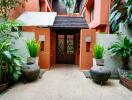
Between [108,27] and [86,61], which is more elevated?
[108,27]

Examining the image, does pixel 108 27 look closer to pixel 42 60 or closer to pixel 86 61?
pixel 86 61

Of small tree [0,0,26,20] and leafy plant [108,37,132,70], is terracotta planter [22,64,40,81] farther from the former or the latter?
small tree [0,0,26,20]

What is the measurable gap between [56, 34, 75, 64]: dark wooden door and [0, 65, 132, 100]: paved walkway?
6600mm

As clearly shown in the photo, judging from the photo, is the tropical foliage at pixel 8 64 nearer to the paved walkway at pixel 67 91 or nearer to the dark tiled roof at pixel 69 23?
the paved walkway at pixel 67 91

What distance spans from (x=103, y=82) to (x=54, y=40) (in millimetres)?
7645

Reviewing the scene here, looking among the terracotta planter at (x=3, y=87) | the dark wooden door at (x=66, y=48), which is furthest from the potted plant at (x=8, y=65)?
the dark wooden door at (x=66, y=48)

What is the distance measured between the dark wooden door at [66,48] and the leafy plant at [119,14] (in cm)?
470

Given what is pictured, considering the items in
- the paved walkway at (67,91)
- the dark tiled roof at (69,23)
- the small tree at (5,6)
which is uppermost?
the small tree at (5,6)

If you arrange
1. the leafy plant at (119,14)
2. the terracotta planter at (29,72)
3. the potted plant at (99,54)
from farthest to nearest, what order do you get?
the leafy plant at (119,14) < the potted plant at (99,54) < the terracotta planter at (29,72)

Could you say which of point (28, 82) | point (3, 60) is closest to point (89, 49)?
point (28, 82)

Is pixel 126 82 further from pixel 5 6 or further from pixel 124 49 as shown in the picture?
pixel 5 6

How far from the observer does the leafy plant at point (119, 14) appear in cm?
1129

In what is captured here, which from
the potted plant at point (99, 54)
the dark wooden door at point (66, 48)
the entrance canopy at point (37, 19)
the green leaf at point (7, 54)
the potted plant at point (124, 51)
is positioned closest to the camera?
the green leaf at point (7, 54)

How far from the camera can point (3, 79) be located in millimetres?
9023
